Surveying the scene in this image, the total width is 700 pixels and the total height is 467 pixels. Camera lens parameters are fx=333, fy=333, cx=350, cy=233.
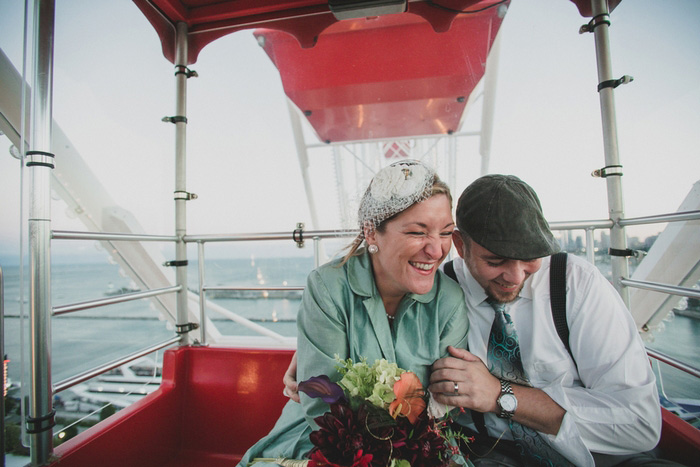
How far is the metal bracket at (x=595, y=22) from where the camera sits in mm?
1777

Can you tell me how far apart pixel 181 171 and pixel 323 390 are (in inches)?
77.2

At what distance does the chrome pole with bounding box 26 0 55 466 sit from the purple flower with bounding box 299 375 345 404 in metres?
1.24

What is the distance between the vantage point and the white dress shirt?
101 cm

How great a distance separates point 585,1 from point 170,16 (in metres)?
2.61

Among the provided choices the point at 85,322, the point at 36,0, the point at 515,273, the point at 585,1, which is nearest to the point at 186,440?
the point at 515,273

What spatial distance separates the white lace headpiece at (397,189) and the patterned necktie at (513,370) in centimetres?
53

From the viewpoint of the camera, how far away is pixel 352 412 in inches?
30.4

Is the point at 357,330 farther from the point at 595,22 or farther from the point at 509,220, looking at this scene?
the point at 595,22

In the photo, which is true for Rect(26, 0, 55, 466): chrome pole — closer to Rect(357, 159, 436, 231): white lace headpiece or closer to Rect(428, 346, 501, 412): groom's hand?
Rect(357, 159, 436, 231): white lace headpiece

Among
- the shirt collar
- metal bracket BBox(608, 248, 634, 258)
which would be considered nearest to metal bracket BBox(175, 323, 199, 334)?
the shirt collar

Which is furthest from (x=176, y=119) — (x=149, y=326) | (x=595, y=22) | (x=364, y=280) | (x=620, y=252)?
(x=149, y=326)

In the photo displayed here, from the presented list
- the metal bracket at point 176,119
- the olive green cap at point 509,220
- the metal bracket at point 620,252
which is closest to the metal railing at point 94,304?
the metal bracket at point 176,119

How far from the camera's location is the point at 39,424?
1.31 m

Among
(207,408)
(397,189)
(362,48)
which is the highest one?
(362,48)
